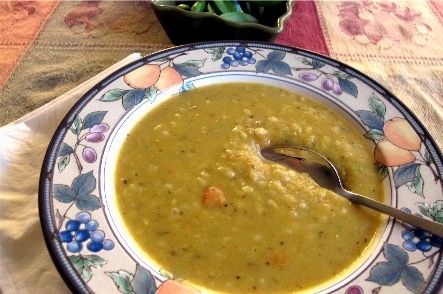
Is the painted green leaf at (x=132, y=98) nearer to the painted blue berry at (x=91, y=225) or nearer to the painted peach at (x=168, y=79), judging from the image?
the painted peach at (x=168, y=79)

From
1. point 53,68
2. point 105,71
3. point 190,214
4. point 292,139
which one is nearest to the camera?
point 190,214

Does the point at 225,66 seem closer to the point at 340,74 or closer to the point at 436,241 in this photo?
the point at 340,74

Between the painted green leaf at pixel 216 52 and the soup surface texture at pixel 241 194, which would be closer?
the soup surface texture at pixel 241 194

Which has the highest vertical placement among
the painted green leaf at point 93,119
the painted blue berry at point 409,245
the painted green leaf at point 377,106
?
the painted green leaf at point 93,119

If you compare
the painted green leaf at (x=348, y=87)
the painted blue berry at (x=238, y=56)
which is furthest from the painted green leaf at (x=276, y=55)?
the painted green leaf at (x=348, y=87)

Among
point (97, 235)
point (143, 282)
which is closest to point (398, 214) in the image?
point (143, 282)

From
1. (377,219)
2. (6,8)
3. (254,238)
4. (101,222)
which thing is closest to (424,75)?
(377,219)

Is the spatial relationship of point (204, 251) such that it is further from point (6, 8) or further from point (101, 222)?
point (6, 8)
